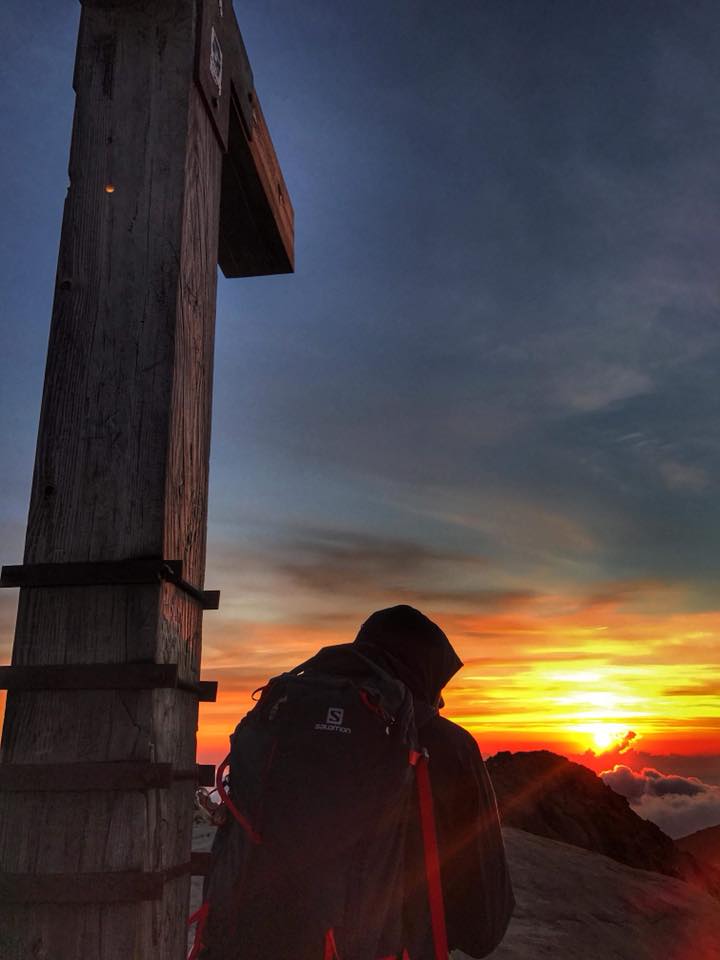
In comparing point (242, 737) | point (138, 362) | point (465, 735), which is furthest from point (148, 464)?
point (465, 735)

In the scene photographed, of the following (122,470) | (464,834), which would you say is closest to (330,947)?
(464,834)

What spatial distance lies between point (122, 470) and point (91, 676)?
573 millimetres

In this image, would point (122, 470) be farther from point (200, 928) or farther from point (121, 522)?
point (200, 928)

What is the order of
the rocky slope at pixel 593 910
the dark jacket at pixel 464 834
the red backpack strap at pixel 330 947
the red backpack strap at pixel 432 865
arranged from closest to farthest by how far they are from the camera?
the red backpack strap at pixel 330 947 → the red backpack strap at pixel 432 865 → the dark jacket at pixel 464 834 → the rocky slope at pixel 593 910

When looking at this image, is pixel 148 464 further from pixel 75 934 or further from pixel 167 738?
pixel 75 934

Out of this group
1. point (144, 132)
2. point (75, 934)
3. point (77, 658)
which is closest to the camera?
point (75, 934)

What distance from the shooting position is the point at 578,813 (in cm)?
1275

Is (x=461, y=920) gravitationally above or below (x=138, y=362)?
below

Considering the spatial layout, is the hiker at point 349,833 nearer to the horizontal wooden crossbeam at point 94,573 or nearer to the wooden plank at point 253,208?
the horizontal wooden crossbeam at point 94,573

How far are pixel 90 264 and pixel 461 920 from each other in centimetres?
246

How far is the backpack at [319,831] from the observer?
2209mm

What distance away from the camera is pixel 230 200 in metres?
3.52

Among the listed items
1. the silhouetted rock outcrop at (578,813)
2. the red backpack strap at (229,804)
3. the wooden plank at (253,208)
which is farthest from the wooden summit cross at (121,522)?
the silhouetted rock outcrop at (578,813)

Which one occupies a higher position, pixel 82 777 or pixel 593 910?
pixel 82 777
